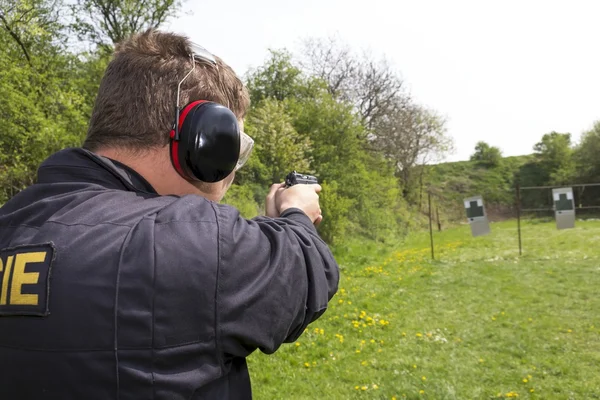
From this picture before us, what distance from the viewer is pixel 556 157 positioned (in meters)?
40.2

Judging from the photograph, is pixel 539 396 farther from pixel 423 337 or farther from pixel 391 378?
pixel 423 337

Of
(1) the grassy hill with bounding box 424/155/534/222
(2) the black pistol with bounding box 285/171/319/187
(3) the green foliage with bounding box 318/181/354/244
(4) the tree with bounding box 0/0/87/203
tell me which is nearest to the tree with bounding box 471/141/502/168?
(1) the grassy hill with bounding box 424/155/534/222

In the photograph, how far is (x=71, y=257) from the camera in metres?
0.89

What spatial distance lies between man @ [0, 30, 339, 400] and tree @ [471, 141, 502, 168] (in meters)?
47.7

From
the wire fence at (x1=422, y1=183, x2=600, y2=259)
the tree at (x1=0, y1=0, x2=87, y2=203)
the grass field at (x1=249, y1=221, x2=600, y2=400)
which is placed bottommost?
the grass field at (x1=249, y1=221, x2=600, y2=400)

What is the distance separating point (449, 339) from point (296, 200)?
6.54m

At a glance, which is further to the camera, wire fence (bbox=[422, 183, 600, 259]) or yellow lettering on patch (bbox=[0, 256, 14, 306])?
wire fence (bbox=[422, 183, 600, 259])

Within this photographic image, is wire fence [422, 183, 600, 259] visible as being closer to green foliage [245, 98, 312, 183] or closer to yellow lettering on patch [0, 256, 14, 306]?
green foliage [245, 98, 312, 183]

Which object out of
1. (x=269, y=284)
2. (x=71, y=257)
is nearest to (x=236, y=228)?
(x=269, y=284)

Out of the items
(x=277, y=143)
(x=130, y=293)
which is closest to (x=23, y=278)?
(x=130, y=293)

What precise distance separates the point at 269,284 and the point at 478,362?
5.99 m

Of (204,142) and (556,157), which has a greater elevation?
(556,157)

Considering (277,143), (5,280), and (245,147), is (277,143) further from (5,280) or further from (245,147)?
(5,280)

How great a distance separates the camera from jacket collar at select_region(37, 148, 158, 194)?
105 centimetres
